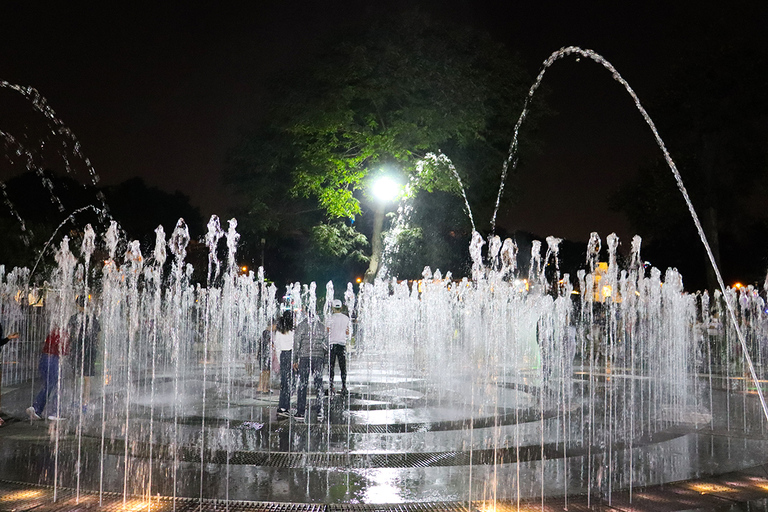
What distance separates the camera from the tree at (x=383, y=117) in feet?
73.3

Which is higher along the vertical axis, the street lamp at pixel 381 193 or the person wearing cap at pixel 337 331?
the street lamp at pixel 381 193

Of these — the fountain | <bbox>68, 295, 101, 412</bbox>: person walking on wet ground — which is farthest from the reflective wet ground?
<bbox>68, 295, 101, 412</bbox>: person walking on wet ground

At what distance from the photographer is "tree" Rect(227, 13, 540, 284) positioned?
22.3 m

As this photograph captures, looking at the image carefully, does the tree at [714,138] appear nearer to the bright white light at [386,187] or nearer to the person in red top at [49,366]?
the bright white light at [386,187]

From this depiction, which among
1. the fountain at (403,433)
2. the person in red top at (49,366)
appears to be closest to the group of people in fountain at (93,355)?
the person in red top at (49,366)

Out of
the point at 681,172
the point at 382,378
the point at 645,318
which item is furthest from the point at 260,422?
the point at 681,172

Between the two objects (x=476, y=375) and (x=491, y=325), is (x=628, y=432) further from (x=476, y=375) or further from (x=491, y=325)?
(x=491, y=325)

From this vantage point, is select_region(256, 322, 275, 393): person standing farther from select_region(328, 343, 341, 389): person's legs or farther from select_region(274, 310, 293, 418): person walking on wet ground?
select_region(274, 310, 293, 418): person walking on wet ground

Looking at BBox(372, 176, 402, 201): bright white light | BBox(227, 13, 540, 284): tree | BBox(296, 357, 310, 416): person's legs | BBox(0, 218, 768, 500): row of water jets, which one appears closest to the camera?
BBox(0, 218, 768, 500): row of water jets

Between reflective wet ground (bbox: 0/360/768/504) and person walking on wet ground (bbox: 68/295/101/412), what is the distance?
0.44 metres

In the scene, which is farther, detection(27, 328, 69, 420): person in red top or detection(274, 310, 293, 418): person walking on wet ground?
detection(274, 310, 293, 418): person walking on wet ground

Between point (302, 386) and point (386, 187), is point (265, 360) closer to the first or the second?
point (302, 386)

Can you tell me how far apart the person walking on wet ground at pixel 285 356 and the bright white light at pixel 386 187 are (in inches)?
560

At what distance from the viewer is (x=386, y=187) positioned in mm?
23703
